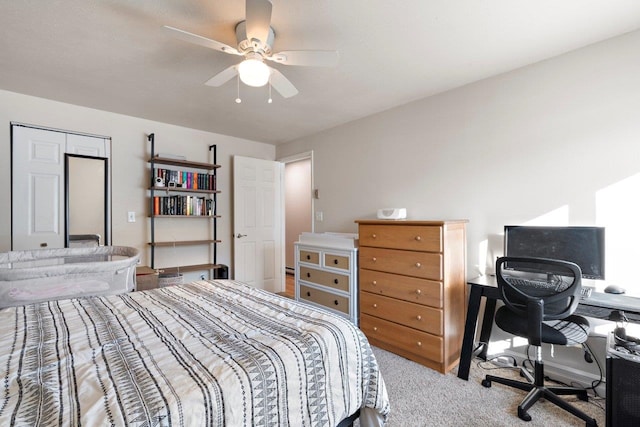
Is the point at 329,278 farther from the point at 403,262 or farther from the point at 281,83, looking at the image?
the point at 281,83

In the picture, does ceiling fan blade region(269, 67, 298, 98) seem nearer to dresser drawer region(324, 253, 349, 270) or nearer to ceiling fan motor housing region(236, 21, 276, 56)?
ceiling fan motor housing region(236, 21, 276, 56)

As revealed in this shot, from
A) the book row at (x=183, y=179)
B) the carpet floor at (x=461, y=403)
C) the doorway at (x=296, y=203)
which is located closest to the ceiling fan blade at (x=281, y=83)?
the book row at (x=183, y=179)

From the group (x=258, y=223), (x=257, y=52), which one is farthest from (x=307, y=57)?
(x=258, y=223)

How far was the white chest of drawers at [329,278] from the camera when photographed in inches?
111

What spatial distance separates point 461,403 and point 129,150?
4.01 metres

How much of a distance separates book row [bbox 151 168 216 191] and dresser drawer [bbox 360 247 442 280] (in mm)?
2283

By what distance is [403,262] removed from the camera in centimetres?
241

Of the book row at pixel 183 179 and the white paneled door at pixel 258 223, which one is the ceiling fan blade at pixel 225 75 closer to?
the book row at pixel 183 179

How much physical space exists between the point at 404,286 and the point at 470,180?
1.12 metres

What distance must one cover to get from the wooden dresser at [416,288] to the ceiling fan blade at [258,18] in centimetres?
168

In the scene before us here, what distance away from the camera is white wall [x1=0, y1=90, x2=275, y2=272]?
8.93ft

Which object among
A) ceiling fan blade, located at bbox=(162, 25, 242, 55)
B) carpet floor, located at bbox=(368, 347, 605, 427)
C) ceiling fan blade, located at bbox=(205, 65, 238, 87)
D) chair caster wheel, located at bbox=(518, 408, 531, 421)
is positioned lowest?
carpet floor, located at bbox=(368, 347, 605, 427)

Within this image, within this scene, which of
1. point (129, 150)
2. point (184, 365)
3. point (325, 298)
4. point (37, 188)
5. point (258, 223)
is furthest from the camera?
point (258, 223)

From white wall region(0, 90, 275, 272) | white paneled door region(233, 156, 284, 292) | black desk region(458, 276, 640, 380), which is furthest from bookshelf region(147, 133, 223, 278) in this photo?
black desk region(458, 276, 640, 380)
